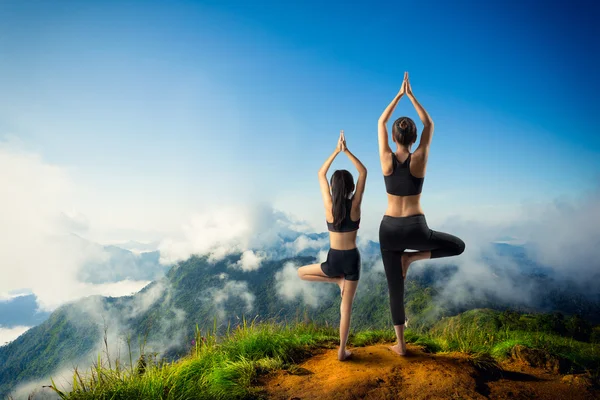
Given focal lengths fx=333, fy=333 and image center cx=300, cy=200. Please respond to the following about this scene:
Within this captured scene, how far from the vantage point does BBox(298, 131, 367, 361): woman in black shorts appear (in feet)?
19.1

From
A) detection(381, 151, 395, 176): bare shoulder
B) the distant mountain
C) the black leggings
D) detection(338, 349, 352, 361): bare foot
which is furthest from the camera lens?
the distant mountain

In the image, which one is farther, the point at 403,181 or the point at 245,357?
the point at 245,357

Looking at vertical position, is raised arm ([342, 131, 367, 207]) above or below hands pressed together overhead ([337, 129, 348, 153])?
below

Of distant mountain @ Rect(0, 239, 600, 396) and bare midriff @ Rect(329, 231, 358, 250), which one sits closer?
bare midriff @ Rect(329, 231, 358, 250)

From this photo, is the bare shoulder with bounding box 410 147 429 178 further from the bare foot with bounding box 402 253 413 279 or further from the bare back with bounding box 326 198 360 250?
the bare foot with bounding box 402 253 413 279

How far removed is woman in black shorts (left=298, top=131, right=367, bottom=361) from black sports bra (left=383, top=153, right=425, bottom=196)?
19.3 inches

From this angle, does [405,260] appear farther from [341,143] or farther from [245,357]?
[245,357]

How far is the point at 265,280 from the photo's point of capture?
171875 mm

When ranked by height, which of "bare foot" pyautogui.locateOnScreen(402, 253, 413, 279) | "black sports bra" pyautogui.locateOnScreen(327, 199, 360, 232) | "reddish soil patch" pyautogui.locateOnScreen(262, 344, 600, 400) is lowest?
"reddish soil patch" pyautogui.locateOnScreen(262, 344, 600, 400)

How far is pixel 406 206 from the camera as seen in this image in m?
5.60

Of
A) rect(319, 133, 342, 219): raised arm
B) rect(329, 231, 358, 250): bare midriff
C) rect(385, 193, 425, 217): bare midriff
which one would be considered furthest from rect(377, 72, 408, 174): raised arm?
rect(329, 231, 358, 250): bare midriff

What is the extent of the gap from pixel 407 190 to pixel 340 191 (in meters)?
1.11

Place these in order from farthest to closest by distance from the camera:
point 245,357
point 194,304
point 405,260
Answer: point 194,304 → point 245,357 → point 405,260

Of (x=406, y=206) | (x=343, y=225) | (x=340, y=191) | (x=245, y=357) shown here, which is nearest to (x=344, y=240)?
(x=343, y=225)
